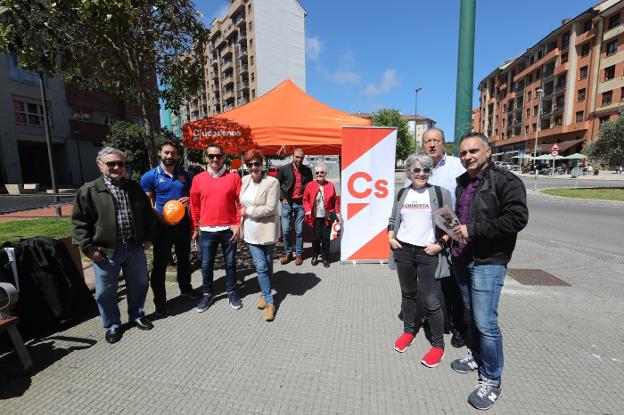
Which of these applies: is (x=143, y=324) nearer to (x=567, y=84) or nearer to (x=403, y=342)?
(x=403, y=342)

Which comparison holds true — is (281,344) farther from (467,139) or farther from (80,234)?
(467,139)

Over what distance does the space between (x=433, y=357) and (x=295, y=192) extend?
3752mm

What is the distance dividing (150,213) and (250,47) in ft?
178

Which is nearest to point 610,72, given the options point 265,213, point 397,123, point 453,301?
point 397,123

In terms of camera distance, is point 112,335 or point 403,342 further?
point 112,335

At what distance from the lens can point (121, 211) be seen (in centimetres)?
318

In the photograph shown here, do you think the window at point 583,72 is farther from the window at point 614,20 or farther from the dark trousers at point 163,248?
the dark trousers at point 163,248

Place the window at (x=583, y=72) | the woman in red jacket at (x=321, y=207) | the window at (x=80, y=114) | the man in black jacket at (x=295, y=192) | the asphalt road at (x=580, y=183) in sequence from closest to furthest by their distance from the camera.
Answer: the woman in red jacket at (x=321, y=207)
the man in black jacket at (x=295, y=192)
the asphalt road at (x=580, y=183)
the window at (x=80, y=114)
the window at (x=583, y=72)

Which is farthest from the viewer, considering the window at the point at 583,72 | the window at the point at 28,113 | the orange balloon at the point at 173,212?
the window at the point at 583,72

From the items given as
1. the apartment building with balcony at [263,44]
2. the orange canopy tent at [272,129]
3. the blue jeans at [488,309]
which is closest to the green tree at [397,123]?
the apartment building with balcony at [263,44]

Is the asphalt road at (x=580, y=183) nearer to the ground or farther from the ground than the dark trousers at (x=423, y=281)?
nearer to the ground

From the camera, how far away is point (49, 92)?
922 inches

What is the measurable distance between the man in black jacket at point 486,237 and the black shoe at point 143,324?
3.12m

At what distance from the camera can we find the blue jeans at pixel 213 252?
3.81 m
